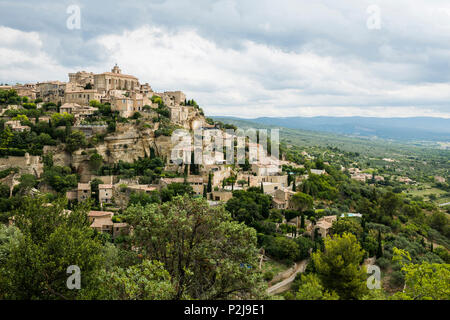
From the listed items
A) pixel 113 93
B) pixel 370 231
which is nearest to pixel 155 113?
pixel 113 93

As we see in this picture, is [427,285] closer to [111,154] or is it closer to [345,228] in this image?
[345,228]

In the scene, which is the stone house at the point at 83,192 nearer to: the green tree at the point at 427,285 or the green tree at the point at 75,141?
the green tree at the point at 75,141

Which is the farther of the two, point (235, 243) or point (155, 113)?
point (155, 113)

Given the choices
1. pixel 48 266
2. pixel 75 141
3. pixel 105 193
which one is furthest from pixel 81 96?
pixel 48 266

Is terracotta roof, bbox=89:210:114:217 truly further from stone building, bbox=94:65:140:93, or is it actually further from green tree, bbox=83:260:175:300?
stone building, bbox=94:65:140:93

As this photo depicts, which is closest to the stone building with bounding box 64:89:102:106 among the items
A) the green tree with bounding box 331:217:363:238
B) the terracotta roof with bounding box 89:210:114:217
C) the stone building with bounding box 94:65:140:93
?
the stone building with bounding box 94:65:140:93

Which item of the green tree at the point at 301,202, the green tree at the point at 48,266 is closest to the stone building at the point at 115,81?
the green tree at the point at 301,202
